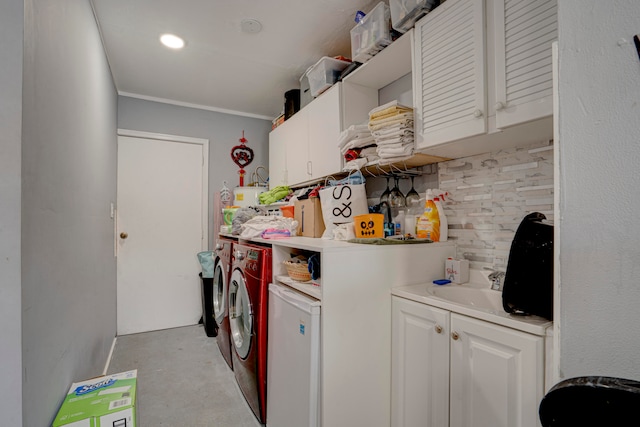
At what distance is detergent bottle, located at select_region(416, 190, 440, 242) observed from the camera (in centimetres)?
166

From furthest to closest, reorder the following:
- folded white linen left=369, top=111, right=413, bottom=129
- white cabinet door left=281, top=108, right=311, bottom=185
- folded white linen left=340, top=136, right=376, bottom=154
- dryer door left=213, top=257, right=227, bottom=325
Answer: dryer door left=213, top=257, right=227, bottom=325 < white cabinet door left=281, top=108, right=311, bottom=185 < folded white linen left=340, top=136, right=376, bottom=154 < folded white linen left=369, top=111, right=413, bottom=129

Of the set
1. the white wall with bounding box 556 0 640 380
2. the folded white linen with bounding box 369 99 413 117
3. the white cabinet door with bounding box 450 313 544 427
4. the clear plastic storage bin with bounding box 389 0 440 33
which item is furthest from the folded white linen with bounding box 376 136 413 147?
the white wall with bounding box 556 0 640 380

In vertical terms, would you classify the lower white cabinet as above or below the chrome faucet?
below

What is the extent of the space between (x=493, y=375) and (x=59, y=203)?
1652mm

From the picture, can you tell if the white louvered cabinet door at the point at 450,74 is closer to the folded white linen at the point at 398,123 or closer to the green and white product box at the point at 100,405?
the folded white linen at the point at 398,123

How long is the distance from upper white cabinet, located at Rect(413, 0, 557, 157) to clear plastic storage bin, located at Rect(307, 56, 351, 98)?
2.40 ft

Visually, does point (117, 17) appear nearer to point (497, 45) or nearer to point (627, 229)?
point (497, 45)

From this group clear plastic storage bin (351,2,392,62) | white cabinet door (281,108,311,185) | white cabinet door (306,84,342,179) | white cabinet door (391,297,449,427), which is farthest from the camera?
white cabinet door (281,108,311,185)

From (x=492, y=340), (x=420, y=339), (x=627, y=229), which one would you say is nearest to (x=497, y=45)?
(x=627, y=229)

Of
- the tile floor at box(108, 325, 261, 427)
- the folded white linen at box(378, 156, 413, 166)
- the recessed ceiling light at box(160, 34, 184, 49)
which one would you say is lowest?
the tile floor at box(108, 325, 261, 427)

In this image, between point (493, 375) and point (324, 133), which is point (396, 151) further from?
point (493, 375)

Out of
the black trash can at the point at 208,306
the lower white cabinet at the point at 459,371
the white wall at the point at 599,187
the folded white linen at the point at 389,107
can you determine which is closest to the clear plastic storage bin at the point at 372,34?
the folded white linen at the point at 389,107

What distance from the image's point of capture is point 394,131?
1576mm

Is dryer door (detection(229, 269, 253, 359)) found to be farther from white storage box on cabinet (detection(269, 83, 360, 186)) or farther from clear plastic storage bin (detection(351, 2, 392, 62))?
clear plastic storage bin (detection(351, 2, 392, 62))
